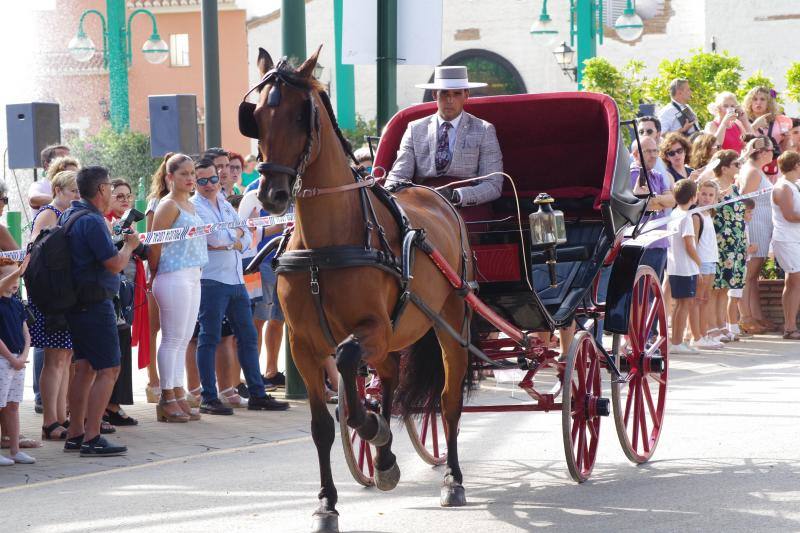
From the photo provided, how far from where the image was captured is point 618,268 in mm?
8547

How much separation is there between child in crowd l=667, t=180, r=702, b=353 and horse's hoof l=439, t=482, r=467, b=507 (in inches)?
282

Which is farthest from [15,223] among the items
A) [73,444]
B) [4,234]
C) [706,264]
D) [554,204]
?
[554,204]

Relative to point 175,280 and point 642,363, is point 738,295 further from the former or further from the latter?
point 175,280

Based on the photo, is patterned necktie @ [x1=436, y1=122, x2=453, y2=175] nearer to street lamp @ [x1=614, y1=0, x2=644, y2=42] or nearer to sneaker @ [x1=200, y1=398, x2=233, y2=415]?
sneaker @ [x1=200, y1=398, x2=233, y2=415]

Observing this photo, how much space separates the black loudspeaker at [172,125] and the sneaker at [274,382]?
3.36 m

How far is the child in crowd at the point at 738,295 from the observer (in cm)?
1534

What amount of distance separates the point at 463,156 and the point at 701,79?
1644 centimetres

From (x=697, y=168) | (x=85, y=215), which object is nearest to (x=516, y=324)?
(x=85, y=215)

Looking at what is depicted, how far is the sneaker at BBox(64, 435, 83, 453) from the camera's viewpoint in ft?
30.7

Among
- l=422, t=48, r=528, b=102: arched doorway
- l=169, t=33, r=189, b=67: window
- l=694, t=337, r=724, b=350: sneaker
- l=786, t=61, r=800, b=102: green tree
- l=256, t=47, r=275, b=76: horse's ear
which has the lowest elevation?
l=694, t=337, r=724, b=350: sneaker

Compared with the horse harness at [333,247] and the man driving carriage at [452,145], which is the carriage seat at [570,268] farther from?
the horse harness at [333,247]

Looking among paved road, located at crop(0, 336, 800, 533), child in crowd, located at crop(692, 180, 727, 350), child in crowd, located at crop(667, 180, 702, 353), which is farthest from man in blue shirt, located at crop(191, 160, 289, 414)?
child in crowd, located at crop(692, 180, 727, 350)

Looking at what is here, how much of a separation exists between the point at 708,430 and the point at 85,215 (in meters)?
4.50

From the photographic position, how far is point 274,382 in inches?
493
